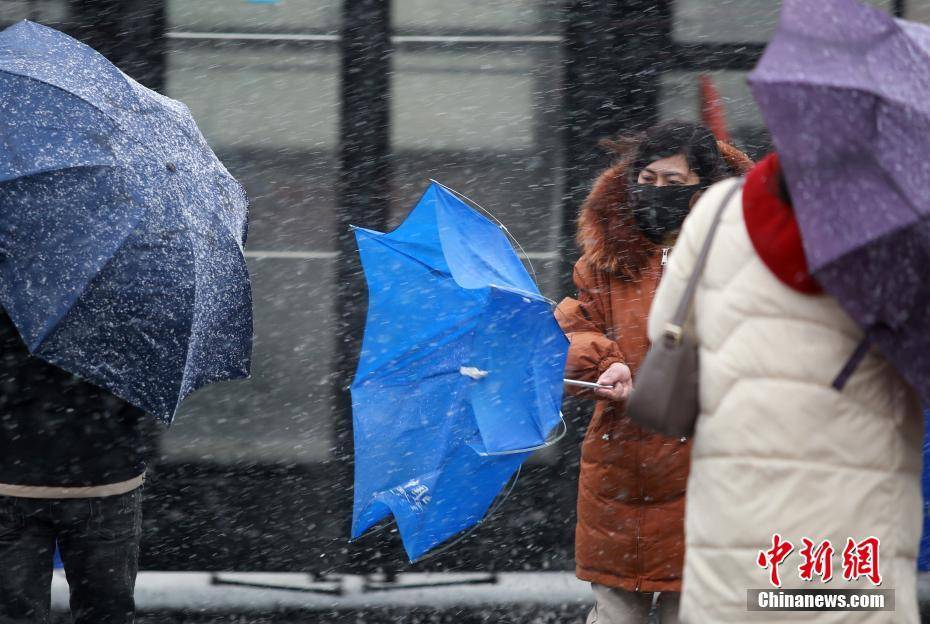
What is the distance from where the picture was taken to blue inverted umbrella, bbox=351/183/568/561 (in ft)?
11.8

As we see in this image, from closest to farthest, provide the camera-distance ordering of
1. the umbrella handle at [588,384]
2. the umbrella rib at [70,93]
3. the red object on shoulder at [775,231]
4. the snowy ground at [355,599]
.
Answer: the red object on shoulder at [775,231] → the umbrella rib at [70,93] → the umbrella handle at [588,384] → the snowy ground at [355,599]

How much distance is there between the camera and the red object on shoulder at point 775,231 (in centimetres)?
250

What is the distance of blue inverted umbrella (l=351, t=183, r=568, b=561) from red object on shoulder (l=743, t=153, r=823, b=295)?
103 centimetres

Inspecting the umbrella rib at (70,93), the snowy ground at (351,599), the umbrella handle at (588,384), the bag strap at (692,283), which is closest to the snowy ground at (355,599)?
the snowy ground at (351,599)

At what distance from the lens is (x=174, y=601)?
5.92 metres

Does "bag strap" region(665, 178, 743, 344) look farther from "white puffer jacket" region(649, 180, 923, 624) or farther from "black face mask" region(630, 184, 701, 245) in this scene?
"black face mask" region(630, 184, 701, 245)

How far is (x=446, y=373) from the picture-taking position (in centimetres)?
387

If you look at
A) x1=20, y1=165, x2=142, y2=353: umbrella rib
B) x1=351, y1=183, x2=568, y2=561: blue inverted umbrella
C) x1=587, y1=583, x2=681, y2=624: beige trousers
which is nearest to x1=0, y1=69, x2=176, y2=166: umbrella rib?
x1=20, y1=165, x2=142, y2=353: umbrella rib

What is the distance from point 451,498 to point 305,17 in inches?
123

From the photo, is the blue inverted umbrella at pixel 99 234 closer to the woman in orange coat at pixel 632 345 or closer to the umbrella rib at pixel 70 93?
the umbrella rib at pixel 70 93

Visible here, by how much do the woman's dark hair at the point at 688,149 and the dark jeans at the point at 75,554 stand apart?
188 cm

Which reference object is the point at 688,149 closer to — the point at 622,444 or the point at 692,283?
the point at 622,444

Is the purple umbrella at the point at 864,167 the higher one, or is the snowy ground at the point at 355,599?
the purple umbrella at the point at 864,167

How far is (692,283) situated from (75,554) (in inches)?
75.4
